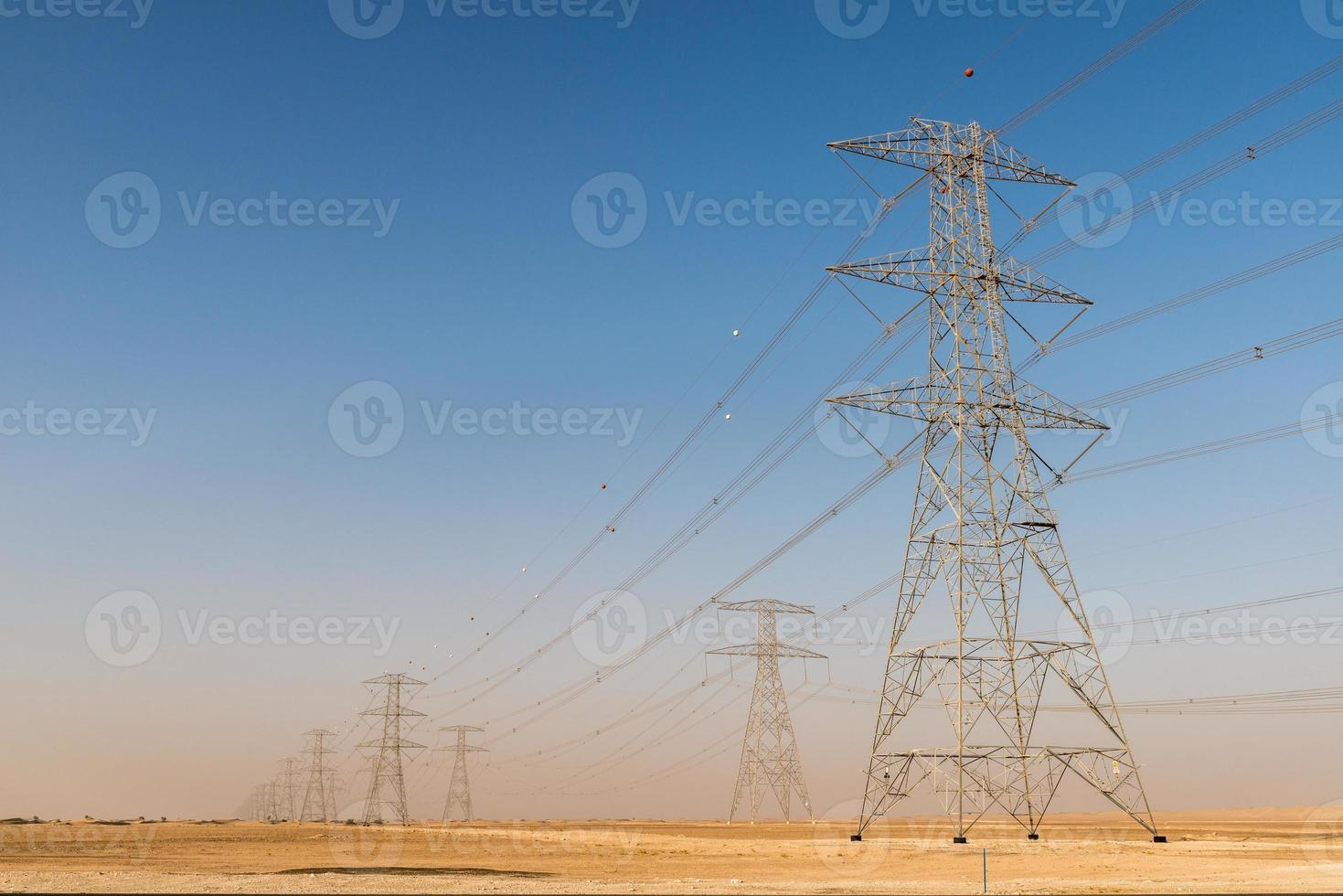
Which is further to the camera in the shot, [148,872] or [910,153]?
[910,153]

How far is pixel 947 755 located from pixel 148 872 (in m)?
28.9

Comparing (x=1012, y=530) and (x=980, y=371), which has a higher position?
(x=980, y=371)

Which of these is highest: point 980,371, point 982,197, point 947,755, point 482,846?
point 982,197

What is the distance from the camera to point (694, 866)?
42.4 m

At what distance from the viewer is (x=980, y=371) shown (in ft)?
161

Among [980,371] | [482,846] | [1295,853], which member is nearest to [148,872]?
[482,846]

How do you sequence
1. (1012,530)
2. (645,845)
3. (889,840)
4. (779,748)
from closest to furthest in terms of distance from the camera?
(1012,530)
(889,840)
(645,845)
(779,748)

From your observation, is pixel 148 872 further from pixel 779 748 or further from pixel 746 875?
pixel 779 748

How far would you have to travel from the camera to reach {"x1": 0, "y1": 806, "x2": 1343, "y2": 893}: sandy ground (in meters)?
29.8

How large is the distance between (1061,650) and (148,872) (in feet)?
112

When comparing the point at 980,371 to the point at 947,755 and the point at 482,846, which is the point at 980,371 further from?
the point at 482,846

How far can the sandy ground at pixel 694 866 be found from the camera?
Result: 2978cm

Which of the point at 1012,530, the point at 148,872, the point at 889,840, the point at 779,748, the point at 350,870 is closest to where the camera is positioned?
the point at 148,872

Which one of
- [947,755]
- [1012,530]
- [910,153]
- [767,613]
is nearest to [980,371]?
[1012,530]
